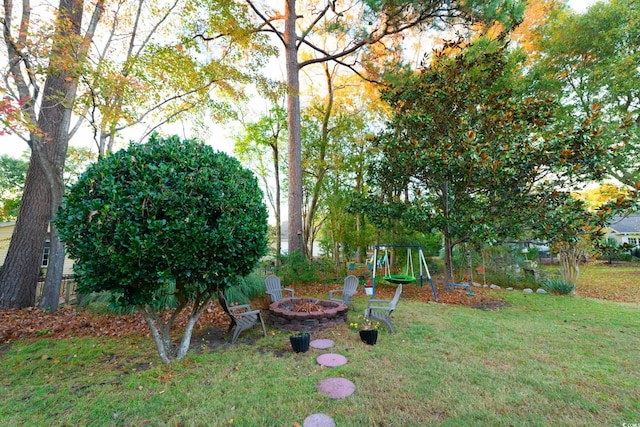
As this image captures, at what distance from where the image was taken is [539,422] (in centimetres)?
209

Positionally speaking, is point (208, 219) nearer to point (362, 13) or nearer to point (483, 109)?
point (483, 109)

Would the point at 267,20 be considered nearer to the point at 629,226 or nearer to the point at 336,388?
the point at 336,388

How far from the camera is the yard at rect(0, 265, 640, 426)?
2.19 metres

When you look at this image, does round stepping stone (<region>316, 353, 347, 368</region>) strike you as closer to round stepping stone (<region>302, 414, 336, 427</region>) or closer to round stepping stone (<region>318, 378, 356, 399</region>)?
round stepping stone (<region>318, 378, 356, 399</region>)

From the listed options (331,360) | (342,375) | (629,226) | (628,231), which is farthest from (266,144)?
(629,226)

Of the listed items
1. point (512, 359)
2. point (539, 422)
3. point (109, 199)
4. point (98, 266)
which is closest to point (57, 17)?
point (109, 199)

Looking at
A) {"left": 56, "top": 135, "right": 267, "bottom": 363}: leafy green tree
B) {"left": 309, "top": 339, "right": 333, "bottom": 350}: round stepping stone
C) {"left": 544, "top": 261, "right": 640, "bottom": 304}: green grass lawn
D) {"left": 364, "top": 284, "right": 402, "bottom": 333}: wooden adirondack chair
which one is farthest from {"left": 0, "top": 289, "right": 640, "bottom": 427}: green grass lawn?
{"left": 544, "top": 261, "right": 640, "bottom": 304}: green grass lawn

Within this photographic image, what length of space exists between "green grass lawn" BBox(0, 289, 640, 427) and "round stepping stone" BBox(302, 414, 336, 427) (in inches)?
1.9

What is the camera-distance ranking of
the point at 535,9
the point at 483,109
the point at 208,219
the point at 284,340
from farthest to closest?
1. the point at 535,9
2. the point at 483,109
3. the point at 284,340
4. the point at 208,219

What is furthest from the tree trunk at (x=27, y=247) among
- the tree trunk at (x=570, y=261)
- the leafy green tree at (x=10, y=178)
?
the leafy green tree at (x=10, y=178)

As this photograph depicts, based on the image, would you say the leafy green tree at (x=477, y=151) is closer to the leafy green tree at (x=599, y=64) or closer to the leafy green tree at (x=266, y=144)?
the leafy green tree at (x=599, y=64)

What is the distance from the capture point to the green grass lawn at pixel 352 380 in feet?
7.13

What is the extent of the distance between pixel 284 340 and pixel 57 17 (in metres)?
6.87

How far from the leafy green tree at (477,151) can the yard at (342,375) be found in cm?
249
